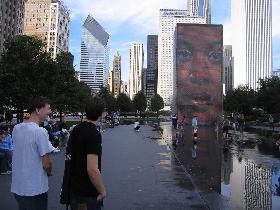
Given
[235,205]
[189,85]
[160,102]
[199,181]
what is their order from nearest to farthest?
[235,205] → [199,181] → [189,85] → [160,102]

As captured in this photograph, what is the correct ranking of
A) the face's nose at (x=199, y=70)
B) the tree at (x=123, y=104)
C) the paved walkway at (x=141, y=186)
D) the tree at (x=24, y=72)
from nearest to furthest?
the paved walkway at (x=141, y=186), the tree at (x=24, y=72), the face's nose at (x=199, y=70), the tree at (x=123, y=104)

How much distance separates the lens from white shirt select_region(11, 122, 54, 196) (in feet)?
15.0

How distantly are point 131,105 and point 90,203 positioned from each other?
393 feet

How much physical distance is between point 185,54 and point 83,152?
65.4 m

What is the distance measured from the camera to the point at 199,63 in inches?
2665

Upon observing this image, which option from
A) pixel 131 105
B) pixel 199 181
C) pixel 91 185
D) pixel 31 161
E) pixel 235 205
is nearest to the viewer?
pixel 91 185

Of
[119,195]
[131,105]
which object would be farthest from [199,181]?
[131,105]

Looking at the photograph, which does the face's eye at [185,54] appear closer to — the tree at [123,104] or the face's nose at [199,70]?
the face's nose at [199,70]

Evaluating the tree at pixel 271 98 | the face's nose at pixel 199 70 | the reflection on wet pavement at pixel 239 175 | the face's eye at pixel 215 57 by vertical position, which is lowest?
the reflection on wet pavement at pixel 239 175

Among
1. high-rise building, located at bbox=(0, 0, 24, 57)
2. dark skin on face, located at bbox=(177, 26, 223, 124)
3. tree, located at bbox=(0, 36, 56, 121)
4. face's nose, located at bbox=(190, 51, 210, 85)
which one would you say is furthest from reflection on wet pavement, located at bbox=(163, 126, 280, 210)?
high-rise building, located at bbox=(0, 0, 24, 57)

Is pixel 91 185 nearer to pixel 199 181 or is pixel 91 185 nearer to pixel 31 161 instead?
pixel 31 161

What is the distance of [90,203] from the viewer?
4.27 m

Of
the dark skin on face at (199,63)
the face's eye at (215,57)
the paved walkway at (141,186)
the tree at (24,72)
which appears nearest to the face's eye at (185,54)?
the dark skin on face at (199,63)

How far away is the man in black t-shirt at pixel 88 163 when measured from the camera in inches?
164
